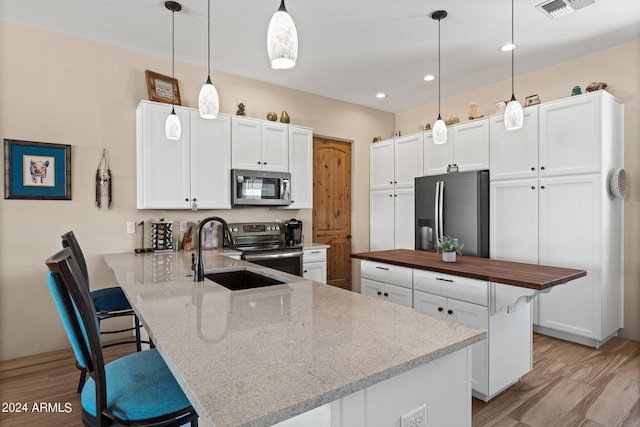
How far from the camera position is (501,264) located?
8.91 ft

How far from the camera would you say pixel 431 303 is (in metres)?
2.70

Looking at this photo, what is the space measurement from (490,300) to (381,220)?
3.05m

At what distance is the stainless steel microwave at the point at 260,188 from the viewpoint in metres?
3.83

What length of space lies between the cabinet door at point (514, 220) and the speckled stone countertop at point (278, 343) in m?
2.85

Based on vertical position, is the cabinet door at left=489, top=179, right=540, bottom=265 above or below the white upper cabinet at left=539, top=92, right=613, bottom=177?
below

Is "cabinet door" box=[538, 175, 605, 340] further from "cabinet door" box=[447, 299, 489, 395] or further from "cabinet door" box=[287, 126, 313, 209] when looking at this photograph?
"cabinet door" box=[287, 126, 313, 209]

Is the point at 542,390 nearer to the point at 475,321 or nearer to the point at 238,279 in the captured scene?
the point at 475,321

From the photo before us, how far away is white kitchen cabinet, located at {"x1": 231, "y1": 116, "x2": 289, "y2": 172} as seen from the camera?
12.7 feet

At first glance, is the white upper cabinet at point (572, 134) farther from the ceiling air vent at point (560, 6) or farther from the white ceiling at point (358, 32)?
the ceiling air vent at point (560, 6)

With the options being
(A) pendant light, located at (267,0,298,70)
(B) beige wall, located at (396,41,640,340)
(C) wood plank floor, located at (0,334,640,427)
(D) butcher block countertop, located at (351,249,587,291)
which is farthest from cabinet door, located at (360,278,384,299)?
(B) beige wall, located at (396,41,640,340)

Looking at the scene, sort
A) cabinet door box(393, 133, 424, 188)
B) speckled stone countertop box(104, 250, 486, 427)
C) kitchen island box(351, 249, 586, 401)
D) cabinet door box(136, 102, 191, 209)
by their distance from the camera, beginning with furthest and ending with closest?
cabinet door box(393, 133, 424, 188)
cabinet door box(136, 102, 191, 209)
kitchen island box(351, 249, 586, 401)
speckled stone countertop box(104, 250, 486, 427)

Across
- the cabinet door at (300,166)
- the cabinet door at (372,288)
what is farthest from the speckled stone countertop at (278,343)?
the cabinet door at (300,166)

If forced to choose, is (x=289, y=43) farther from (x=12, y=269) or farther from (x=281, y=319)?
(x=12, y=269)

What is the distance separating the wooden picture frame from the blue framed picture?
3.04 feet
